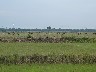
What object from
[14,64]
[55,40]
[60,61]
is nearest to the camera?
[14,64]

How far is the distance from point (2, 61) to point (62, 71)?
6.31 metres

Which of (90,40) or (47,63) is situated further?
(90,40)

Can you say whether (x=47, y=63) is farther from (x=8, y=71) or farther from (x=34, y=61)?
(x=8, y=71)

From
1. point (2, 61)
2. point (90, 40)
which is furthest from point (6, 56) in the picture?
point (90, 40)

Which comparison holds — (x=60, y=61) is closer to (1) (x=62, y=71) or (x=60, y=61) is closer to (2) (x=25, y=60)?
(2) (x=25, y=60)

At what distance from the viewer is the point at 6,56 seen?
2406cm

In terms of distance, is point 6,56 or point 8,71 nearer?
point 8,71

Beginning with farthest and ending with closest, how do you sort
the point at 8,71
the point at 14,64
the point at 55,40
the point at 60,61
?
1. the point at 55,40
2. the point at 60,61
3. the point at 14,64
4. the point at 8,71

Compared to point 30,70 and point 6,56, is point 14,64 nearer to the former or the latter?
point 6,56

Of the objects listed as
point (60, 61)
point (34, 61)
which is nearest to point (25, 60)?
point (34, 61)

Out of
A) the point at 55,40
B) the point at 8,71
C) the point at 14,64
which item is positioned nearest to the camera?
the point at 8,71

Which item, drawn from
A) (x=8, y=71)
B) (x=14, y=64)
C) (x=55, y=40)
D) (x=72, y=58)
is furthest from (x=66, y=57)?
(x=55, y=40)

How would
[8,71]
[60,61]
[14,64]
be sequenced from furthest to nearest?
[60,61], [14,64], [8,71]

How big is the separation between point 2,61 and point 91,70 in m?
7.84
